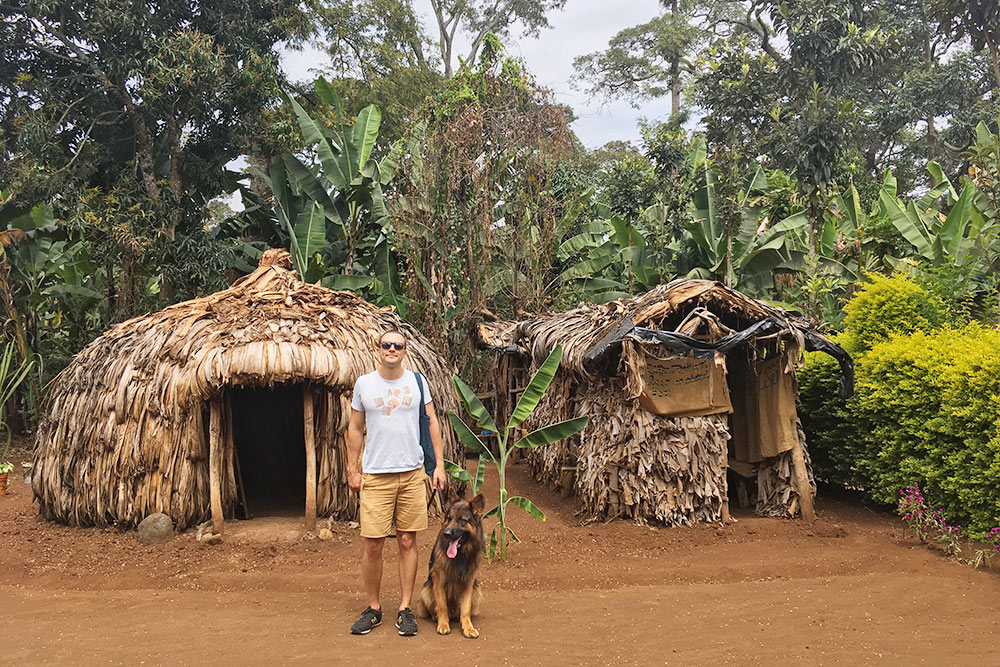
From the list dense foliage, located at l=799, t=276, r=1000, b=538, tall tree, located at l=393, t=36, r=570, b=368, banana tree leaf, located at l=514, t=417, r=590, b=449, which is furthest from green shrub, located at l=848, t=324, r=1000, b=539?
tall tree, located at l=393, t=36, r=570, b=368

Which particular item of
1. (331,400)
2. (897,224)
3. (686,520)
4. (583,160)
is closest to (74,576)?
(331,400)

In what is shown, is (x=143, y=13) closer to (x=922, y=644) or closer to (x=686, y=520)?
(x=686, y=520)

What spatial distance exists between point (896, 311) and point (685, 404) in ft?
9.37

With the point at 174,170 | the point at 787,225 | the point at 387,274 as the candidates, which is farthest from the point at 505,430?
the point at 174,170

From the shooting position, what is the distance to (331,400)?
7359mm

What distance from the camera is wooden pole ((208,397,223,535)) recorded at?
7.02 m

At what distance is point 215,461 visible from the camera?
281 inches

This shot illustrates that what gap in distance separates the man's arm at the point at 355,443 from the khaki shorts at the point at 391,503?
5cm

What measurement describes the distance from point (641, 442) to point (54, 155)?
38.7 ft

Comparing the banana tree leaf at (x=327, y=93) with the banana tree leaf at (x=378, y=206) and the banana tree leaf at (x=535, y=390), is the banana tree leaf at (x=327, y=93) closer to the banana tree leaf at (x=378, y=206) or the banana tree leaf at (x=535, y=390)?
the banana tree leaf at (x=378, y=206)

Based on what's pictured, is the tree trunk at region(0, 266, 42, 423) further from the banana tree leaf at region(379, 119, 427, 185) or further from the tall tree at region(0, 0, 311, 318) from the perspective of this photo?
the banana tree leaf at region(379, 119, 427, 185)

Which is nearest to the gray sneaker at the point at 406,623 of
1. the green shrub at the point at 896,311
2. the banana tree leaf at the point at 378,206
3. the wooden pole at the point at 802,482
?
the wooden pole at the point at 802,482

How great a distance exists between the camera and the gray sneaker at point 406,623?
444 centimetres

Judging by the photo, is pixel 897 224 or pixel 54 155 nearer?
pixel 897 224
